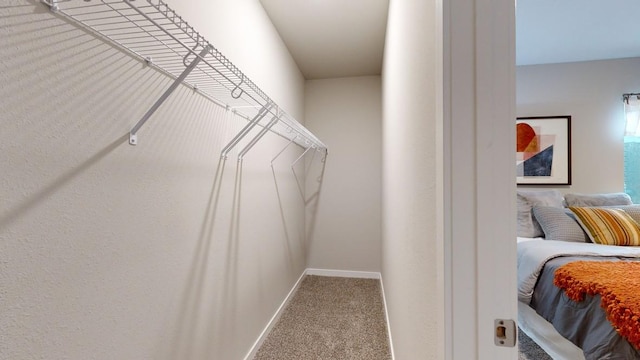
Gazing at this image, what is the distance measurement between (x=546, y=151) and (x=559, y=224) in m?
0.97

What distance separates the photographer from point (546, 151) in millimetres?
2848

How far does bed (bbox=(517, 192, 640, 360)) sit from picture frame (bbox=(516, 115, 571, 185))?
35 centimetres

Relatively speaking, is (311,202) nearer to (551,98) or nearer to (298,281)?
(298,281)

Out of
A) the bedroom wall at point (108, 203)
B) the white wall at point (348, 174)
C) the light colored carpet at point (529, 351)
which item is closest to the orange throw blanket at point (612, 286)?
the light colored carpet at point (529, 351)

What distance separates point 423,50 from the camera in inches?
30.3

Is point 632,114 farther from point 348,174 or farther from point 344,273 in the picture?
point 344,273

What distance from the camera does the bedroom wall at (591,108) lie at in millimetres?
2781

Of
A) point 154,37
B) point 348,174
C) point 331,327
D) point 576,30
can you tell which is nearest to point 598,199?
point 576,30

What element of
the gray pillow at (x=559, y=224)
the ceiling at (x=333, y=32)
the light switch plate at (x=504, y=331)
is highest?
the ceiling at (x=333, y=32)

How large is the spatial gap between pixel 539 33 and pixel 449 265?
9.79 ft

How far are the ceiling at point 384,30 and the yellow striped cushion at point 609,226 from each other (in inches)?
62.3

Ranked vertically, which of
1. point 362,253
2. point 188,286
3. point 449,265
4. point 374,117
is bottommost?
point 362,253

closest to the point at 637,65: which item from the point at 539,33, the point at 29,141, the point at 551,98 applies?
the point at 551,98

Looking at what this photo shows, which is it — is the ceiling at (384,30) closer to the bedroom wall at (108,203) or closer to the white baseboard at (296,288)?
the bedroom wall at (108,203)
